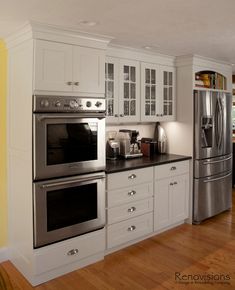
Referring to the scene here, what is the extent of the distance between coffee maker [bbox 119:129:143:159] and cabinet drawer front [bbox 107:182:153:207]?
0.52 m

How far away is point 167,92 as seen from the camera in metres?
4.21

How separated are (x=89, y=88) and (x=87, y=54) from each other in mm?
318

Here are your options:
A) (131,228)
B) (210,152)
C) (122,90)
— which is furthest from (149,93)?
(131,228)

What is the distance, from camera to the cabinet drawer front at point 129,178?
320cm

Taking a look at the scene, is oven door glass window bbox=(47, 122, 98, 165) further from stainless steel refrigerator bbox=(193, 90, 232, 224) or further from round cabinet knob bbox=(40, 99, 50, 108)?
stainless steel refrigerator bbox=(193, 90, 232, 224)

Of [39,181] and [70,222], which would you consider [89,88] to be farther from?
[70,222]

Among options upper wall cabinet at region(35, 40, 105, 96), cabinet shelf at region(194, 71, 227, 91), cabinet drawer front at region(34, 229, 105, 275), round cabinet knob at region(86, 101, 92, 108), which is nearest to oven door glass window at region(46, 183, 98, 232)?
cabinet drawer front at region(34, 229, 105, 275)

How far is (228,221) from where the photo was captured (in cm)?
429

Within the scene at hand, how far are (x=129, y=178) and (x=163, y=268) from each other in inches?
37.5

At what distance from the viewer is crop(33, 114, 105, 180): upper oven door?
8.71 ft

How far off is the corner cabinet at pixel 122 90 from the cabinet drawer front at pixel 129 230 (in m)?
1.15

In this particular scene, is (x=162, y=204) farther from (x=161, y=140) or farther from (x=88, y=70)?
(x=88, y=70)

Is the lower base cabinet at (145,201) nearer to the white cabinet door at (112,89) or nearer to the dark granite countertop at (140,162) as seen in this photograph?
the dark granite countertop at (140,162)

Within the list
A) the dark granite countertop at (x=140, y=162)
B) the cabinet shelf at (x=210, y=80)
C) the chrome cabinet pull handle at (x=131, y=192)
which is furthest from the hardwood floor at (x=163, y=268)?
the cabinet shelf at (x=210, y=80)
